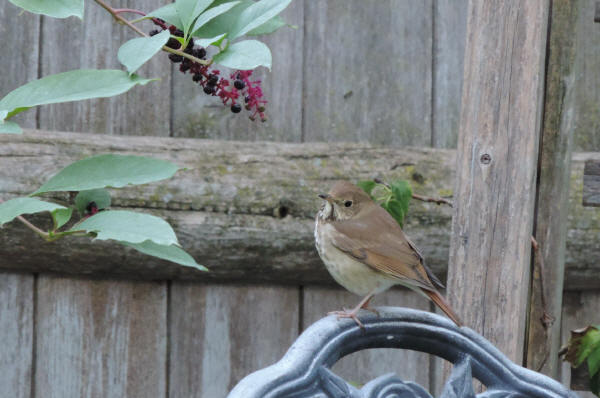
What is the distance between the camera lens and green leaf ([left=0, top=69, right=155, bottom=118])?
2.84ft

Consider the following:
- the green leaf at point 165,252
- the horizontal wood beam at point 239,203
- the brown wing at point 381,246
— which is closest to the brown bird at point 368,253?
the brown wing at point 381,246

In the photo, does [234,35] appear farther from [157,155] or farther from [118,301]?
[118,301]

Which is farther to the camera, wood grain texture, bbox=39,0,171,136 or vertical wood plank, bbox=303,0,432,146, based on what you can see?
vertical wood plank, bbox=303,0,432,146

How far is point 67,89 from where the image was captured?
34.8 inches

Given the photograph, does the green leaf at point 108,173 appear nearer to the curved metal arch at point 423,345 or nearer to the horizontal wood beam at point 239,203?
the curved metal arch at point 423,345

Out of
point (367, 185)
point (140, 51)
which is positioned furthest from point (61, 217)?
point (367, 185)

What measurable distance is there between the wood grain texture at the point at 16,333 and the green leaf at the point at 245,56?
1.62 m

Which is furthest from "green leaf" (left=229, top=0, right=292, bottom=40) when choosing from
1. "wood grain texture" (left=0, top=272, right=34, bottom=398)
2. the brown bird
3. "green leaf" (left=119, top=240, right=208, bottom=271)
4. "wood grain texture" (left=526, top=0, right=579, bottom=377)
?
"wood grain texture" (left=0, top=272, right=34, bottom=398)

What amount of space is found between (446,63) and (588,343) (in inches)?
35.1

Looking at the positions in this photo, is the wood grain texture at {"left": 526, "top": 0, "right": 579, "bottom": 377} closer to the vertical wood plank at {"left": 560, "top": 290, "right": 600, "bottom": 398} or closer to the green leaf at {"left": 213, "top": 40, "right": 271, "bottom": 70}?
the vertical wood plank at {"left": 560, "top": 290, "right": 600, "bottom": 398}

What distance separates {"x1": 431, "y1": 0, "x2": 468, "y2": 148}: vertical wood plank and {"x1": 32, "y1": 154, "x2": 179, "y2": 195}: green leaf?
1740 millimetres

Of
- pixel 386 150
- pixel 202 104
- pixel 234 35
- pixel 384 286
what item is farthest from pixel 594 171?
pixel 234 35

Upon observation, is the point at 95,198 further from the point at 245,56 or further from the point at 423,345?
the point at 423,345

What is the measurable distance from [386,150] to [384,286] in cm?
67
